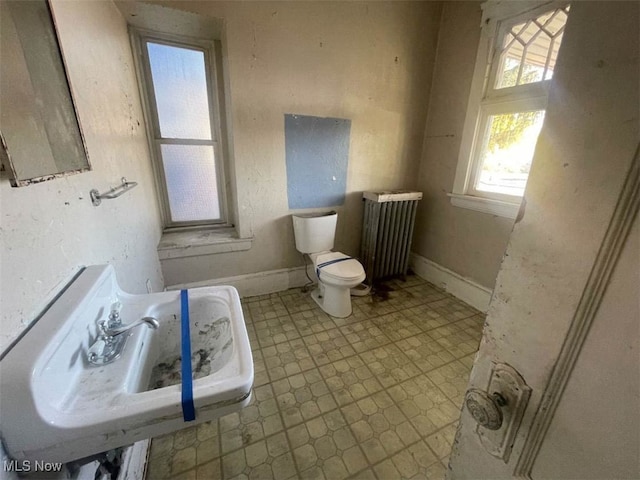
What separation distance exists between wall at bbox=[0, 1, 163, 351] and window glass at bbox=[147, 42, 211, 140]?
0.71ft

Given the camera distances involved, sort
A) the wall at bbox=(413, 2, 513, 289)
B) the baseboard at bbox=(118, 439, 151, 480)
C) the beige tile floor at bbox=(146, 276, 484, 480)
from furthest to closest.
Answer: the wall at bbox=(413, 2, 513, 289) < the beige tile floor at bbox=(146, 276, 484, 480) < the baseboard at bbox=(118, 439, 151, 480)

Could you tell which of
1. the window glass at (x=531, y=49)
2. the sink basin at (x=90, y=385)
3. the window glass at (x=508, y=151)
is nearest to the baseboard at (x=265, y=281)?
the sink basin at (x=90, y=385)

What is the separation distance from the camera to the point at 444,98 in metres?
2.22

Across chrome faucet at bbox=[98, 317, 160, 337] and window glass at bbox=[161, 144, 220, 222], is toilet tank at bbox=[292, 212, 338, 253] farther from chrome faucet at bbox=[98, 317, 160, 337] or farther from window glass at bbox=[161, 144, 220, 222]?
chrome faucet at bbox=[98, 317, 160, 337]

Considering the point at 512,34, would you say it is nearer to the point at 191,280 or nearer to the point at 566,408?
the point at 566,408

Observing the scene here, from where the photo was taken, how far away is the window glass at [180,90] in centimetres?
184

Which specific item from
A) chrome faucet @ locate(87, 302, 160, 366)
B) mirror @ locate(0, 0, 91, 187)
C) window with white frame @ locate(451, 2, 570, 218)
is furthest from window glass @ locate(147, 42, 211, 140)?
window with white frame @ locate(451, 2, 570, 218)

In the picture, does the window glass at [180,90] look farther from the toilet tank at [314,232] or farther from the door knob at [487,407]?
the door knob at [487,407]

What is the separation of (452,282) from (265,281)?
1723mm

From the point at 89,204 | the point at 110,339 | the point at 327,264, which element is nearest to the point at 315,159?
the point at 327,264

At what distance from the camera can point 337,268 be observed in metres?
1.95

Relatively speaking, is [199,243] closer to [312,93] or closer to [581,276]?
[312,93]

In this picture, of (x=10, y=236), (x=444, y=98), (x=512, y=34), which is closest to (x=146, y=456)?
(x=10, y=236)

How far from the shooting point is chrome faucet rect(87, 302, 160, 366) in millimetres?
678
